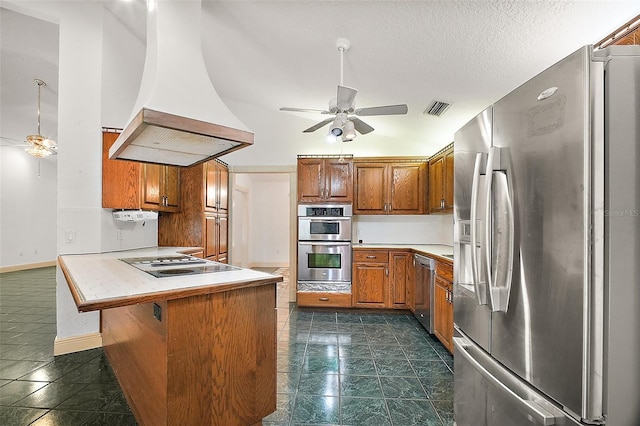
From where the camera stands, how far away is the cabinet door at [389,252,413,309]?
3927 millimetres

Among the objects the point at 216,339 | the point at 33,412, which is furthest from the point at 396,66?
the point at 33,412

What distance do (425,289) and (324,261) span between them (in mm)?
1445

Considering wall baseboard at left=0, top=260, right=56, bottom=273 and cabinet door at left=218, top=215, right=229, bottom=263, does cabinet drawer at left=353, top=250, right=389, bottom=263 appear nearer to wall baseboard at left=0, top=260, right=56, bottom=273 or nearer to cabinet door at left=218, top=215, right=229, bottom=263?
cabinet door at left=218, top=215, right=229, bottom=263

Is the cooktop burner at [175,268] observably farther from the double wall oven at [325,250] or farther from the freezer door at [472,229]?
the double wall oven at [325,250]

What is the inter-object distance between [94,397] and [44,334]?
1733mm

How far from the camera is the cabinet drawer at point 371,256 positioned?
157 inches

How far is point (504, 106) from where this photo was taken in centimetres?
123

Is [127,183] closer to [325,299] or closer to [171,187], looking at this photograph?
[171,187]

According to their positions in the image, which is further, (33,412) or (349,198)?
(349,198)

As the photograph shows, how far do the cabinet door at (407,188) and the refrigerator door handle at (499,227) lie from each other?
10.3 ft

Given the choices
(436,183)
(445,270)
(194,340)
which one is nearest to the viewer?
(194,340)

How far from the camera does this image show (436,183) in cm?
392

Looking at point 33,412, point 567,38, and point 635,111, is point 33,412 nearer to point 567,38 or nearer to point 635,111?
point 635,111

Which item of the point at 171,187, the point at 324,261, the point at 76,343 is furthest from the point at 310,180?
the point at 76,343
